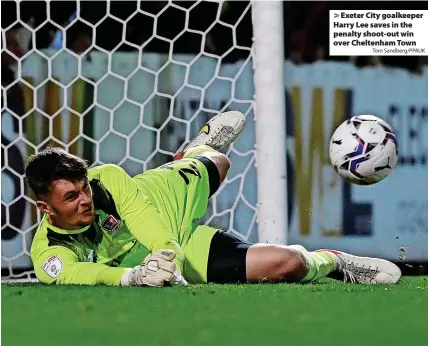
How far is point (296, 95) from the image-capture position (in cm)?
573

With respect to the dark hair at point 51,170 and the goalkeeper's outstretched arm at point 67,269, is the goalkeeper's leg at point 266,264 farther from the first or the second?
the dark hair at point 51,170

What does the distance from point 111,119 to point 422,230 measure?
2049 millimetres

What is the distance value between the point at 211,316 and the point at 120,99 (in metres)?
3.07

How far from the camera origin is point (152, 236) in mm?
3426

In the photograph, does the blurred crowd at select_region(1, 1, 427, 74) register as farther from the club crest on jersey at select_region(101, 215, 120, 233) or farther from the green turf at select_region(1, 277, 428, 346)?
the green turf at select_region(1, 277, 428, 346)

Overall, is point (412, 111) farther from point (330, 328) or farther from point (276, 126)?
point (330, 328)

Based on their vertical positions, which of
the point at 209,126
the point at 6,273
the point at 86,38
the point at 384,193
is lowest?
the point at 6,273

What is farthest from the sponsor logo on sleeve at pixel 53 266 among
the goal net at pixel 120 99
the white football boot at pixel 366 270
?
the goal net at pixel 120 99

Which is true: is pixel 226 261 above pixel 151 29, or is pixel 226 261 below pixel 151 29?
below

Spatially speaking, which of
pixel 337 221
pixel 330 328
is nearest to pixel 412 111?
pixel 337 221

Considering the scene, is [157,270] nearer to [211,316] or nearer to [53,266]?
[53,266]
